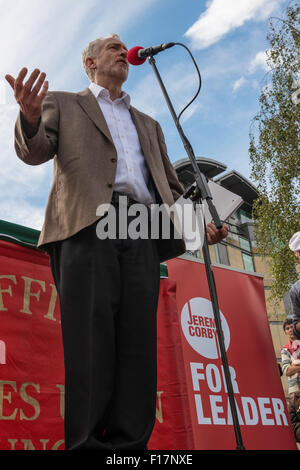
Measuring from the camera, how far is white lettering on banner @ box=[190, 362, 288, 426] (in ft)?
10.2

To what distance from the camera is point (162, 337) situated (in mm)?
2975

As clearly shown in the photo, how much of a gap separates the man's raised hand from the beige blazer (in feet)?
0.17

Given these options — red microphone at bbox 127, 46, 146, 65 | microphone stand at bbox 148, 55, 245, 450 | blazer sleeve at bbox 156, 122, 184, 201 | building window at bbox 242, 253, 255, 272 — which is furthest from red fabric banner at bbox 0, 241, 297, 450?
building window at bbox 242, 253, 255, 272

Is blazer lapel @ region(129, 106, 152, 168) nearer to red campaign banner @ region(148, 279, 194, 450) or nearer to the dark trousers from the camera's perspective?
→ the dark trousers

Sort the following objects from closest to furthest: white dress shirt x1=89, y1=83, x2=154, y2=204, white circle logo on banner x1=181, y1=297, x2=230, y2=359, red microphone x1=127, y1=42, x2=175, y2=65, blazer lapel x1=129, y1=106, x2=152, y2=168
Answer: white dress shirt x1=89, y1=83, x2=154, y2=204, blazer lapel x1=129, y1=106, x2=152, y2=168, red microphone x1=127, y1=42, x2=175, y2=65, white circle logo on banner x1=181, y1=297, x2=230, y2=359

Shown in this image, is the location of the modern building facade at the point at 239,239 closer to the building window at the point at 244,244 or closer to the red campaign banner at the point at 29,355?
the building window at the point at 244,244

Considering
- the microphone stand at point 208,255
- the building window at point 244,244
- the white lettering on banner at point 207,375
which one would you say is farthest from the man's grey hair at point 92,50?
the building window at point 244,244

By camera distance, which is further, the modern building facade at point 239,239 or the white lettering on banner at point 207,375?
the modern building facade at point 239,239

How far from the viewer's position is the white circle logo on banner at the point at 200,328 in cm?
326

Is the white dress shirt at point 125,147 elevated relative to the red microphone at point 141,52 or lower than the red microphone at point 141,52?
lower

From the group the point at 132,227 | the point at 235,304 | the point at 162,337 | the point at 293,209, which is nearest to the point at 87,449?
the point at 132,227

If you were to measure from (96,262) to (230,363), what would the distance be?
2119 mm

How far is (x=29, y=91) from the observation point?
1.58 metres
